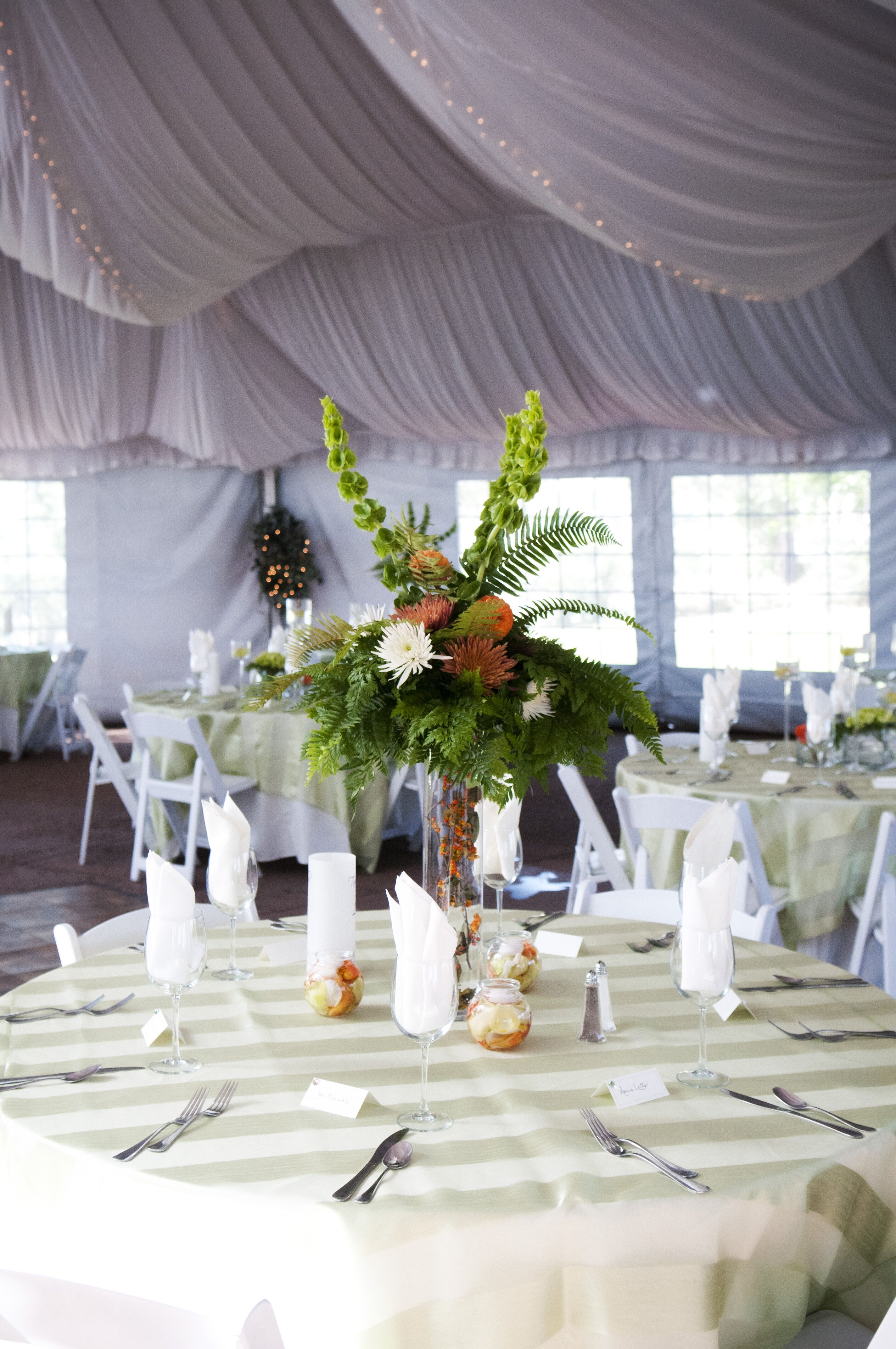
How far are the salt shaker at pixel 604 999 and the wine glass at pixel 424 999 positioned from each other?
37cm

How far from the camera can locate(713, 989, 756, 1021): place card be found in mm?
1905

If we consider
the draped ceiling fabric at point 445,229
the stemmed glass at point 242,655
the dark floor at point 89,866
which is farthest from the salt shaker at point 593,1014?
the stemmed glass at point 242,655

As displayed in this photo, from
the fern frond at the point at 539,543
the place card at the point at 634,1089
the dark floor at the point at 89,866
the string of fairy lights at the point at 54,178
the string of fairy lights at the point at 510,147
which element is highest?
the string of fairy lights at the point at 54,178

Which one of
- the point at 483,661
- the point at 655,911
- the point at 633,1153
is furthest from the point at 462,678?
the point at 655,911

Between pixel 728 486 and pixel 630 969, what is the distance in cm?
814

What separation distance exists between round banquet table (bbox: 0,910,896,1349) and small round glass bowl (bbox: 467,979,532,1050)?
2 centimetres

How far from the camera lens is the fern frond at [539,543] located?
1.95 meters

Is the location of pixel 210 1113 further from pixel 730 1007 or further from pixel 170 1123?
pixel 730 1007

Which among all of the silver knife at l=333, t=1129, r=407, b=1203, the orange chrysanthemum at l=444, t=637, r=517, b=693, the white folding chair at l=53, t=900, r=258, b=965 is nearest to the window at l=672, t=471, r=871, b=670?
the white folding chair at l=53, t=900, r=258, b=965

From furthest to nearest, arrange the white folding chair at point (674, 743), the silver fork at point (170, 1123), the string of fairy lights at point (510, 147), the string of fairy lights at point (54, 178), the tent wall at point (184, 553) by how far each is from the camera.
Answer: the tent wall at point (184, 553) → the string of fairy lights at point (54, 178) → the white folding chair at point (674, 743) → the string of fairy lights at point (510, 147) → the silver fork at point (170, 1123)

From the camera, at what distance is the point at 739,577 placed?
9891mm

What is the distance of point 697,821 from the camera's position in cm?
327

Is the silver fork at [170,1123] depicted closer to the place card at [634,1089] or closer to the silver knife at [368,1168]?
the silver knife at [368,1168]

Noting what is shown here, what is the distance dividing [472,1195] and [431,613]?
2.67ft
